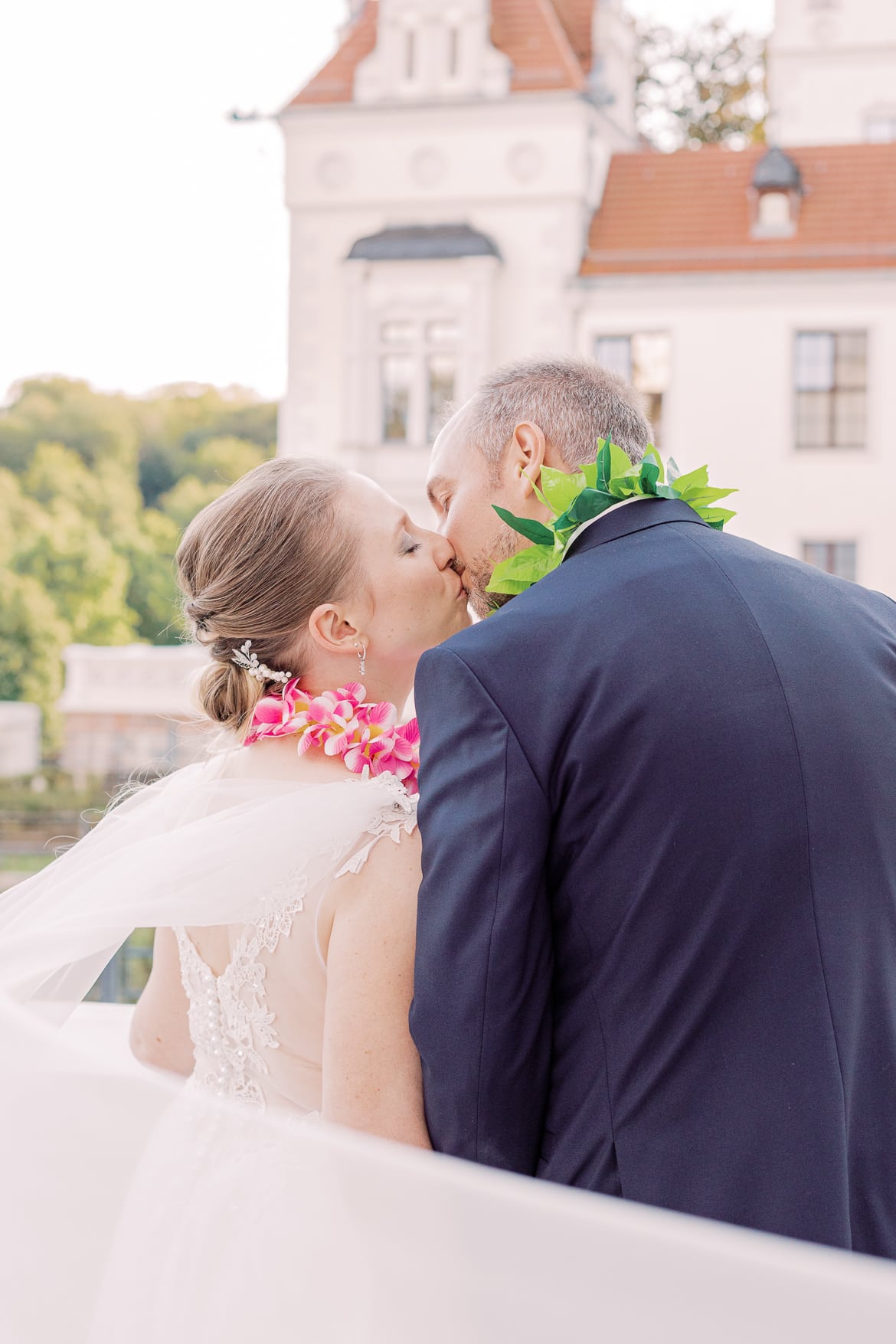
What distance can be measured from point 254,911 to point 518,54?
16391 millimetres

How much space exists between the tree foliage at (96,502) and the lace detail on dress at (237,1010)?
2484 centimetres

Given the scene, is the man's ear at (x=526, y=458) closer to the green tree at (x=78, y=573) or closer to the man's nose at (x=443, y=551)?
the man's nose at (x=443, y=551)

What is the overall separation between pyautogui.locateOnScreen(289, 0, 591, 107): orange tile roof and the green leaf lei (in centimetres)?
1517

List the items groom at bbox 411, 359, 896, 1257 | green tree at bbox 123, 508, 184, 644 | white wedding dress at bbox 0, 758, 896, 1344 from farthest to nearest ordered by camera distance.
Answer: green tree at bbox 123, 508, 184, 644 → groom at bbox 411, 359, 896, 1257 → white wedding dress at bbox 0, 758, 896, 1344

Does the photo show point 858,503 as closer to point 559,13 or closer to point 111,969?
point 559,13

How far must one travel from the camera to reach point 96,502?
1500 inches

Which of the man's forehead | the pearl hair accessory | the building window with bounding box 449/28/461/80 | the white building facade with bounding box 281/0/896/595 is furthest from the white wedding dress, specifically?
the building window with bounding box 449/28/461/80

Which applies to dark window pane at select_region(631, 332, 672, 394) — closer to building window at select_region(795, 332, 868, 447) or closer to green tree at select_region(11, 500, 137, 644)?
building window at select_region(795, 332, 868, 447)

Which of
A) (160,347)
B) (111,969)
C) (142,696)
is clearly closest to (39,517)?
(160,347)

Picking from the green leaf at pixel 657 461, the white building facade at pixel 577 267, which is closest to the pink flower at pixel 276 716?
the green leaf at pixel 657 461

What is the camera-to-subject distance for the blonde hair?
2.07 metres

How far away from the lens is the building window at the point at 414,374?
1650 cm

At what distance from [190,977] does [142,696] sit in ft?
60.7

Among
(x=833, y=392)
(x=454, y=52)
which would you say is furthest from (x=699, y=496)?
(x=454, y=52)
